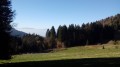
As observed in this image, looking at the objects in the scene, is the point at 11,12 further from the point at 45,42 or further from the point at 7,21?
the point at 45,42

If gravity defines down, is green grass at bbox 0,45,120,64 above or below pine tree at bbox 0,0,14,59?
below

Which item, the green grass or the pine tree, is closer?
the pine tree

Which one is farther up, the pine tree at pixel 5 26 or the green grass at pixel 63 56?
the pine tree at pixel 5 26

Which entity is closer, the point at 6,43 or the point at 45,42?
the point at 6,43

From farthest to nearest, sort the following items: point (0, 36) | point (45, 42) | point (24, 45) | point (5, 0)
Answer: point (45, 42), point (24, 45), point (5, 0), point (0, 36)

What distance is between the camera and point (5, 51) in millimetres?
35406

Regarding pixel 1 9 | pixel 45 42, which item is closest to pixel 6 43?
pixel 1 9

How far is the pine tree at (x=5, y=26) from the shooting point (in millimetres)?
34844

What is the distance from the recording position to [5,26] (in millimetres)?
35812

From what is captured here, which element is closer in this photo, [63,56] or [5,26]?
[5,26]

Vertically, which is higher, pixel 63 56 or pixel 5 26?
pixel 5 26

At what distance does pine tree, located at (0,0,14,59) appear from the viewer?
34844 mm

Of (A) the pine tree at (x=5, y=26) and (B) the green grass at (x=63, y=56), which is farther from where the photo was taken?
(B) the green grass at (x=63, y=56)

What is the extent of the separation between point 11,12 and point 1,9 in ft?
7.25
